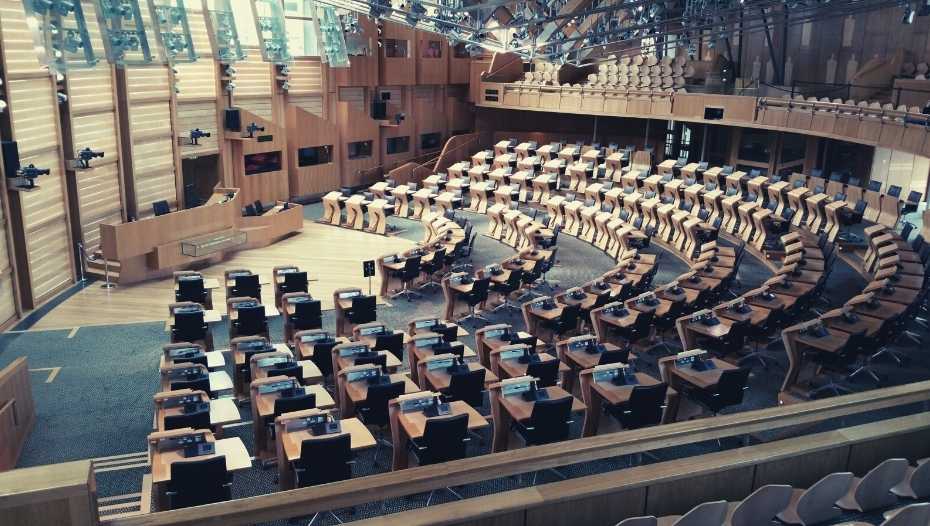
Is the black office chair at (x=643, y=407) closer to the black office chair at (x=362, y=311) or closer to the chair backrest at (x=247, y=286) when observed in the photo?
the black office chair at (x=362, y=311)

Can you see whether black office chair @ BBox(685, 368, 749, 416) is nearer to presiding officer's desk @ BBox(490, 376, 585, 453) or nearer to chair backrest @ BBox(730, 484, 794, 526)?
presiding officer's desk @ BBox(490, 376, 585, 453)

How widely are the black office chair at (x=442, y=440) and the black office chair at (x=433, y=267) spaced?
24.6 feet

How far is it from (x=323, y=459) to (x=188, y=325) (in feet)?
16.0

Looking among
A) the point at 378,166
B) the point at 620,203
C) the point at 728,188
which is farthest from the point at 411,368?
the point at 378,166

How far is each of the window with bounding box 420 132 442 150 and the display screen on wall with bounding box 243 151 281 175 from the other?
237 inches

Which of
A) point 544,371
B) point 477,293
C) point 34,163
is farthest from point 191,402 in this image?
point 34,163

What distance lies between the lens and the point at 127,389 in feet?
33.4

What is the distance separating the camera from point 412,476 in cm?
420

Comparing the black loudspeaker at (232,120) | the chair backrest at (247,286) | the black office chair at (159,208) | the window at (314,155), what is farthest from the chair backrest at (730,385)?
the window at (314,155)

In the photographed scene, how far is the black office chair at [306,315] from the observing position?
11.5 metres

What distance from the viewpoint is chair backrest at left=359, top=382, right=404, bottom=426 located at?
8.14 meters

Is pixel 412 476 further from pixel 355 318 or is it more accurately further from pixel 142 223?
pixel 142 223

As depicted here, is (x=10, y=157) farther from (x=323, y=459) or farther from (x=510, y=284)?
(x=323, y=459)

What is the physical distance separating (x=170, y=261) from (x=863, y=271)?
Answer: 13.1m
